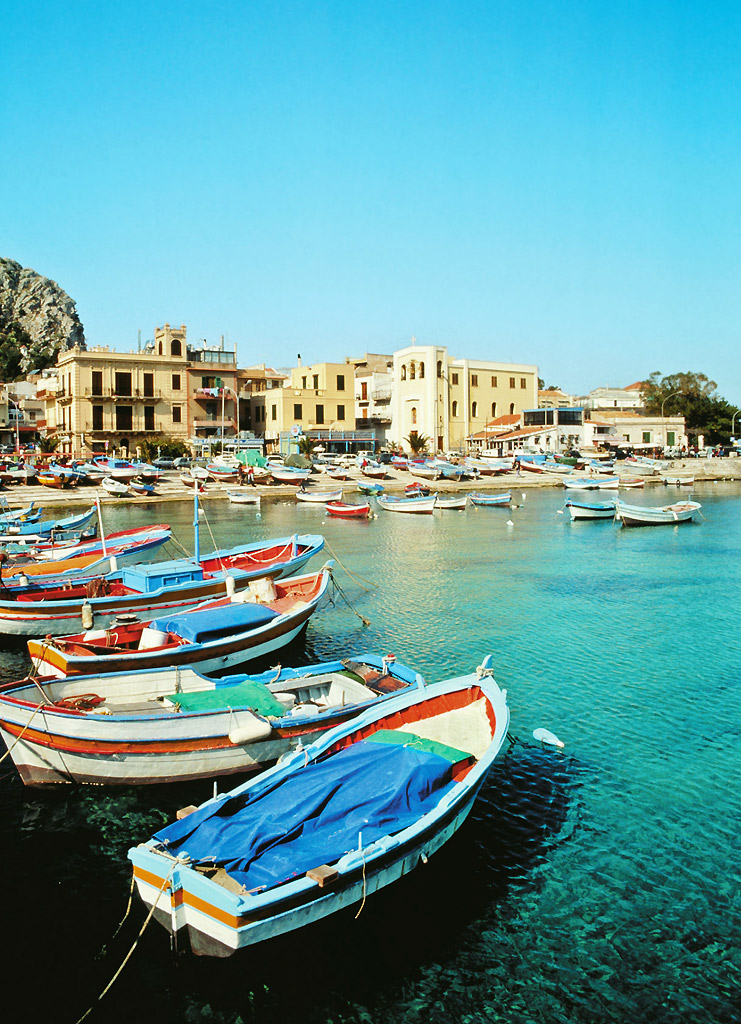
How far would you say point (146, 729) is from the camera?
39.6 ft

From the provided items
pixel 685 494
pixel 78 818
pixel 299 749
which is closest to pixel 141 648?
pixel 78 818

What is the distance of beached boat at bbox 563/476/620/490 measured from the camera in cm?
7394

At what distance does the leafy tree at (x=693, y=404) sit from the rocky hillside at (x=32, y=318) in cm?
9271

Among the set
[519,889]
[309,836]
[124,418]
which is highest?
[124,418]

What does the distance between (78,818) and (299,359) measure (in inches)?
3667

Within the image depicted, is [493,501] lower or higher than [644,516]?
higher

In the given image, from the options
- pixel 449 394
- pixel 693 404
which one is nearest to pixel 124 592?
pixel 449 394

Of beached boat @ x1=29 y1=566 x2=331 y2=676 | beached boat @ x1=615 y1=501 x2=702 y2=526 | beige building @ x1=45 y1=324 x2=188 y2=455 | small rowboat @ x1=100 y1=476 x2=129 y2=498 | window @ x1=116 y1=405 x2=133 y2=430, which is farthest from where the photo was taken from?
window @ x1=116 y1=405 x2=133 y2=430

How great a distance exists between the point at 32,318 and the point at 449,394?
7797cm

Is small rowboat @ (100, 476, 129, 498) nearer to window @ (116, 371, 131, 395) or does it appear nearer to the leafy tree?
window @ (116, 371, 131, 395)

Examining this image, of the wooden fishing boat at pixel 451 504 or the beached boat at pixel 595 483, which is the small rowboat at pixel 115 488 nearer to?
the wooden fishing boat at pixel 451 504

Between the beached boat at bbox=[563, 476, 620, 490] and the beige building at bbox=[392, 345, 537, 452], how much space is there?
22054mm

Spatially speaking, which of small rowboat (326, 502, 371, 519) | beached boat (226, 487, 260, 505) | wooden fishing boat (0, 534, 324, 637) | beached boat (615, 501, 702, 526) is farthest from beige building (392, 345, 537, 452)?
wooden fishing boat (0, 534, 324, 637)

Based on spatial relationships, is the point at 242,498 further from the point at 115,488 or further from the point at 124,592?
the point at 124,592
